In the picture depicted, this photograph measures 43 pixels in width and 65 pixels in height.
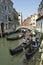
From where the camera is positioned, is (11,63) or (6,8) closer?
(11,63)

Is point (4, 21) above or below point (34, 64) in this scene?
Result: above

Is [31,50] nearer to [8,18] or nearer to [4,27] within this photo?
[4,27]

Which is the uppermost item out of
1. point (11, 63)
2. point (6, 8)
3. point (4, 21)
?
point (6, 8)

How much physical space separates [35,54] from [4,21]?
18.4 meters

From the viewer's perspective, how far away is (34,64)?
31.2 ft

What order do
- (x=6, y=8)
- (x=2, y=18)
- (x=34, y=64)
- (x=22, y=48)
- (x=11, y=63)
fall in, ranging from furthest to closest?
(x=6, y=8)
(x=2, y=18)
(x=22, y=48)
(x=11, y=63)
(x=34, y=64)

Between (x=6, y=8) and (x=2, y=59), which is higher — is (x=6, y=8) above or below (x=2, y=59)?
above

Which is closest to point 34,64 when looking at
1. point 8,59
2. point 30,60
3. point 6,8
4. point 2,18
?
point 30,60

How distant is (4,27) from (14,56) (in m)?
17.3

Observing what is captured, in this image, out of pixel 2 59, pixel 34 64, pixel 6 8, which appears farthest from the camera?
pixel 6 8

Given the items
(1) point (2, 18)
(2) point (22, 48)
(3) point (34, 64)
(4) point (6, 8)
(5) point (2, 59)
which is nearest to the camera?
(3) point (34, 64)

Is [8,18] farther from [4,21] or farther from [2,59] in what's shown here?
[2,59]

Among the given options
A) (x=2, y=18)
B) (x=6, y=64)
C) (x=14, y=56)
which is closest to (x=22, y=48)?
(x=14, y=56)

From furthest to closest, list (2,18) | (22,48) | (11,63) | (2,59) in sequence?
(2,18) → (22,48) → (2,59) → (11,63)
